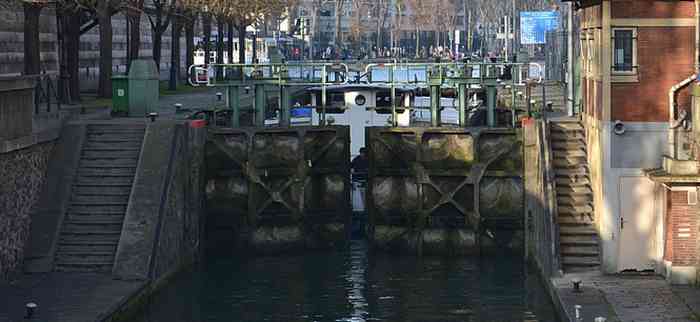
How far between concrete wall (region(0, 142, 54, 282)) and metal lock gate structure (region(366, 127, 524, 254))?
395 inches

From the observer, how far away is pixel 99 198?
40219 mm

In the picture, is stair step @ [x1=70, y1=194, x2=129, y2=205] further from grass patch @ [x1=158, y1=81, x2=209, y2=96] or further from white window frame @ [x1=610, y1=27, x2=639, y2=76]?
grass patch @ [x1=158, y1=81, x2=209, y2=96]

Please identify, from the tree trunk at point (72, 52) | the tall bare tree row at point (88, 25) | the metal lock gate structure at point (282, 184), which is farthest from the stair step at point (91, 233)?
the tree trunk at point (72, 52)

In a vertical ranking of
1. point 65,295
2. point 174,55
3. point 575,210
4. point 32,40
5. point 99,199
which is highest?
point 32,40

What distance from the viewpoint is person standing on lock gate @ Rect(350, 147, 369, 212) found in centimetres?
5025

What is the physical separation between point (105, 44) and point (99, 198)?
22132 millimetres

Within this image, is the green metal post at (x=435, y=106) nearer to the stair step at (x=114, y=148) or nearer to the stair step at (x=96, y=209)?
the stair step at (x=114, y=148)

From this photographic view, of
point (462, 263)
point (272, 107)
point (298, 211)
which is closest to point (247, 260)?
point (298, 211)

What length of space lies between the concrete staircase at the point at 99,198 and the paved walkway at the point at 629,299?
32.6 feet

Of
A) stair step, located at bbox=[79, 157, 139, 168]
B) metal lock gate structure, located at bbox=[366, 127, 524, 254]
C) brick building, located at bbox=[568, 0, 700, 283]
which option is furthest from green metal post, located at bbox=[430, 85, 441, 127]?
brick building, located at bbox=[568, 0, 700, 283]

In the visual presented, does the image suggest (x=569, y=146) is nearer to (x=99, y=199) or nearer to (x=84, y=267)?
(x=99, y=199)

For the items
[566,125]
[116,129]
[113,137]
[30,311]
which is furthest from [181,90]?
[30,311]

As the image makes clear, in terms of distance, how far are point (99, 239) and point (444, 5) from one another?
14880 cm

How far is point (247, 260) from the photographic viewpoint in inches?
1767
